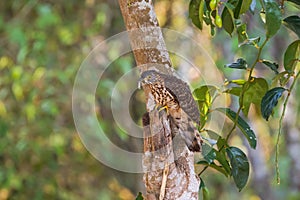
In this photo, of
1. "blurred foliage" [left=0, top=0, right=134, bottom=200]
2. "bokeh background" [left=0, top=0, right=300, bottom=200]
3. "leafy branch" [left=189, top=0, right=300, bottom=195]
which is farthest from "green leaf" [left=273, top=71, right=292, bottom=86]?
"blurred foliage" [left=0, top=0, right=134, bottom=200]

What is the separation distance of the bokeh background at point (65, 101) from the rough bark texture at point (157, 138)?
1208mm

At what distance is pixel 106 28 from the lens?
2.27 m

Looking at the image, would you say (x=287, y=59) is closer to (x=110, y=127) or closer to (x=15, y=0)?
(x=110, y=127)

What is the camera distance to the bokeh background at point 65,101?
2.03 metres

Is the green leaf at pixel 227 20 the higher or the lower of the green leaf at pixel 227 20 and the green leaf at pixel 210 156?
the higher

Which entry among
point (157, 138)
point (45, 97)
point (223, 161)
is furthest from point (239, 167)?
point (45, 97)

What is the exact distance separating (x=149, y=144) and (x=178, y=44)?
82 centimetres

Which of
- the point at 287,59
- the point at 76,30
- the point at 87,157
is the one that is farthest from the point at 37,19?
the point at 287,59

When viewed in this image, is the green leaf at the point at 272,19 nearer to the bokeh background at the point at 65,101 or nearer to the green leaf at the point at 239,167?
the green leaf at the point at 239,167

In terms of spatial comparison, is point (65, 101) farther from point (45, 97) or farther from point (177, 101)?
point (177, 101)

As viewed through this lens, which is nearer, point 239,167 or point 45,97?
point 239,167

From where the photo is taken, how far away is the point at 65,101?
6.91ft

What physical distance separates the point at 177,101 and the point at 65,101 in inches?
57.9

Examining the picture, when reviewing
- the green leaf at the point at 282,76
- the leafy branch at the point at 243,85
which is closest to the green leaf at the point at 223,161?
the leafy branch at the point at 243,85
